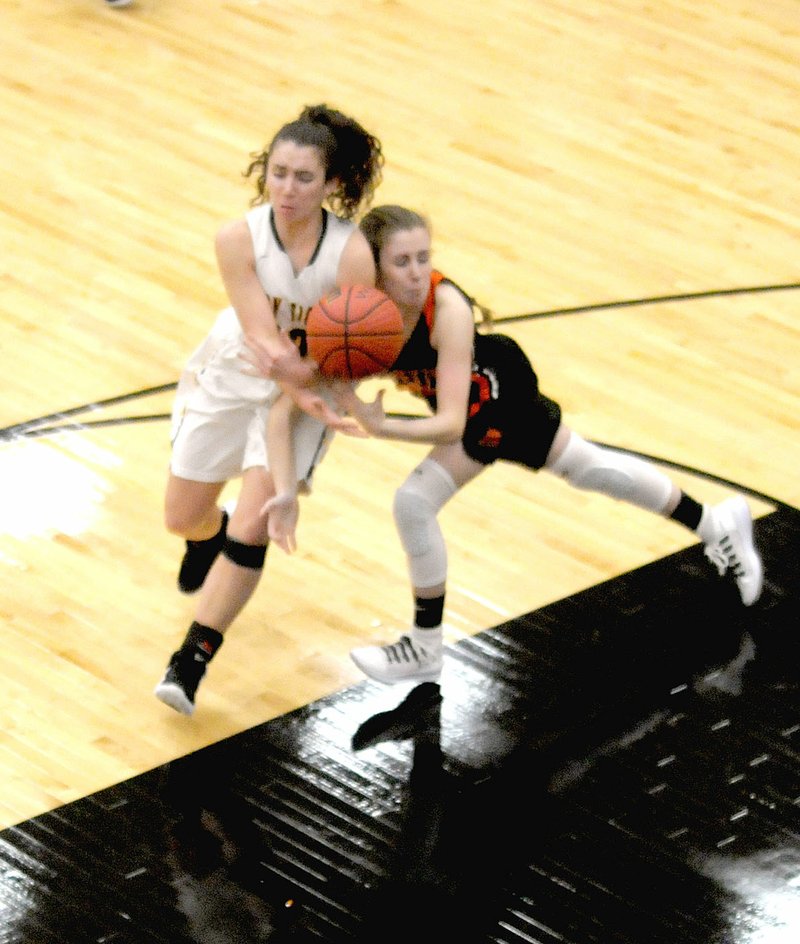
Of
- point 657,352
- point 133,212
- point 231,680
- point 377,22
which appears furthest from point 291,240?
point 377,22

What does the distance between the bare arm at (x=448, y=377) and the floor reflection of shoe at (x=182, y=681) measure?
0.69 meters

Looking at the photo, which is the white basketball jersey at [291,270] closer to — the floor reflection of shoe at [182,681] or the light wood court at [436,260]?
the floor reflection of shoe at [182,681]

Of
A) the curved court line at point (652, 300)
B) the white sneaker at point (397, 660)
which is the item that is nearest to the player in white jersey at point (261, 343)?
the white sneaker at point (397, 660)

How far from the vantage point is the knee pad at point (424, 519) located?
12.6 feet

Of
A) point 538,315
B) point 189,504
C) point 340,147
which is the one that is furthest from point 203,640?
point 538,315

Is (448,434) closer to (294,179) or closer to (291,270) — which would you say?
(291,270)

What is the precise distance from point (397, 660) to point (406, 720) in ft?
0.44

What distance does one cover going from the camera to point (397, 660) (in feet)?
13.0

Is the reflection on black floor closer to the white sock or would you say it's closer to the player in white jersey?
the white sock

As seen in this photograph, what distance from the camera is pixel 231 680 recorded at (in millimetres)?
4078

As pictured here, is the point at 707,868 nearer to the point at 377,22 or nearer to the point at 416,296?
the point at 416,296

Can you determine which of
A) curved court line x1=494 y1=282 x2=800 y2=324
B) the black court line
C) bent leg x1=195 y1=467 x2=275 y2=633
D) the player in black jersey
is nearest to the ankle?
the player in black jersey

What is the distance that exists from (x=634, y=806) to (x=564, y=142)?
161 inches

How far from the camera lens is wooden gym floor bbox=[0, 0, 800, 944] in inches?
137
